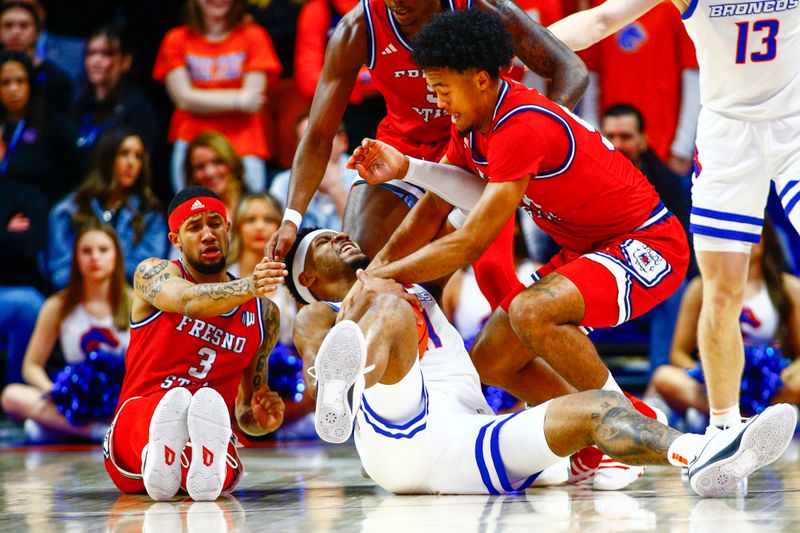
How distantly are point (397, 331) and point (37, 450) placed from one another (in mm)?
3616

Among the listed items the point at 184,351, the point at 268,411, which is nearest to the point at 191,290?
the point at 184,351

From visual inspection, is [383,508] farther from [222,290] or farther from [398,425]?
[222,290]

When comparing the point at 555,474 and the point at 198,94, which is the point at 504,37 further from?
the point at 198,94

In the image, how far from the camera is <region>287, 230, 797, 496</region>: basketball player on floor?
3.35 meters

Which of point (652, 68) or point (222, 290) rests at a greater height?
point (652, 68)

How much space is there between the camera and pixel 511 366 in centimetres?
444

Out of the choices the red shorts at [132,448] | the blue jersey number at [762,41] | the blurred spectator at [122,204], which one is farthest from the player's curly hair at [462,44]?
the blurred spectator at [122,204]

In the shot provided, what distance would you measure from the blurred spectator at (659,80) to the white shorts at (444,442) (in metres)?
3.91

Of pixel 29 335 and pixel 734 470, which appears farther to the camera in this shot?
pixel 29 335

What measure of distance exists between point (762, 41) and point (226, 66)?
4.11 meters

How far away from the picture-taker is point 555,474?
4.18 meters

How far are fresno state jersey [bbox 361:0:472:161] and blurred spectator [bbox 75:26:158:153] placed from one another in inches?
125

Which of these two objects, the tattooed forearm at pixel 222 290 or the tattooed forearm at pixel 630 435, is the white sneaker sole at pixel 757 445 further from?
the tattooed forearm at pixel 222 290

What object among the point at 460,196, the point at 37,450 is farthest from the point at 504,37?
the point at 37,450
